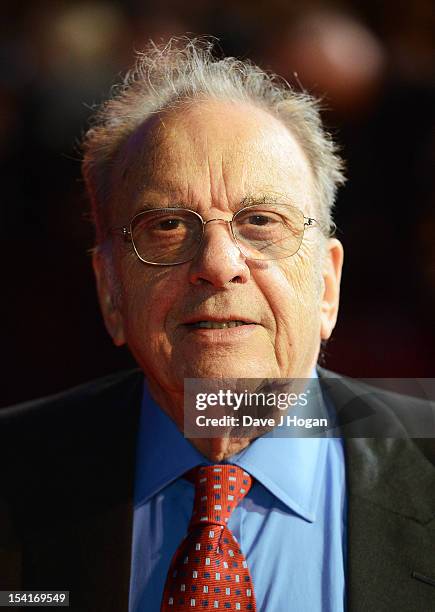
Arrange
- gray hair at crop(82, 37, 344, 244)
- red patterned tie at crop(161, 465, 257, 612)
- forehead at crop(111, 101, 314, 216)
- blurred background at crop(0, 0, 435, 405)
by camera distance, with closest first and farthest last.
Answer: red patterned tie at crop(161, 465, 257, 612), forehead at crop(111, 101, 314, 216), gray hair at crop(82, 37, 344, 244), blurred background at crop(0, 0, 435, 405)

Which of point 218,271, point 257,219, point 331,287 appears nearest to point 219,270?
point 218,271

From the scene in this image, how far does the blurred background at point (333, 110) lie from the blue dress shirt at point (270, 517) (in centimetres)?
25

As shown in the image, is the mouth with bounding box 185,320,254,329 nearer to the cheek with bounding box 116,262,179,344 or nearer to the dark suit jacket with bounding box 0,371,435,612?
the cheek with bounding box 116,262,179,344

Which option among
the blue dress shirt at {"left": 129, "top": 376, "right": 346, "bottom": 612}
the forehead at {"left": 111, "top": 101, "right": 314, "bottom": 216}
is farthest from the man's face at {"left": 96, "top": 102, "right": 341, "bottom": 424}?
the blue dress shirt at {"left": 129, "top": 376, "right": 346, "bottom": 612}

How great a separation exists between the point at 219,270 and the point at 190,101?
0.32 meters

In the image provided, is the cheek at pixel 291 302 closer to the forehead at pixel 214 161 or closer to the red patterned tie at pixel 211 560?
the forehead at pixel 214 161

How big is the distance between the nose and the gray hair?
0.21 metres

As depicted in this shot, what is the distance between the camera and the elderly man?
95 cm

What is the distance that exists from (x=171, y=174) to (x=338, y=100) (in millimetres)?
412

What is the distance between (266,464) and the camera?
1041 mm

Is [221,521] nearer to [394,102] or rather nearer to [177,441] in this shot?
[177,441]

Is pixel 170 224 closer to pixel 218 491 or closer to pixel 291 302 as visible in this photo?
pixel 291 302

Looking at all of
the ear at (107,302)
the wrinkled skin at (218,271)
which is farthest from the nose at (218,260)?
the ear at (107,302)

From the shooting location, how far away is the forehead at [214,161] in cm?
101
